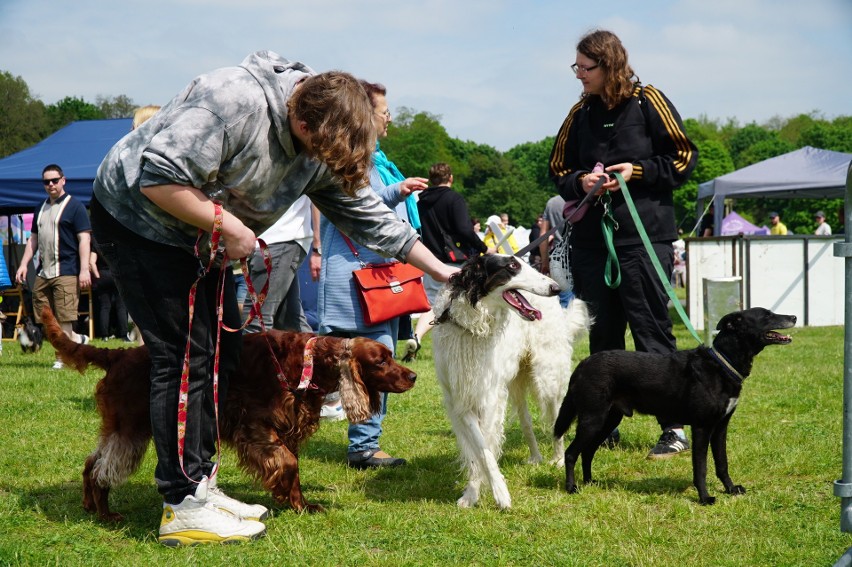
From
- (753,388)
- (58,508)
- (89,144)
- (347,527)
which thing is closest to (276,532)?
(347,527)

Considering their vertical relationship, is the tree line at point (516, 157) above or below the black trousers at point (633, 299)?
above

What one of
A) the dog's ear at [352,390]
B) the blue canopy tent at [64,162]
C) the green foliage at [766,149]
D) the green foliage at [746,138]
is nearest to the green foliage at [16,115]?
the blue canopy tent at [64,162]

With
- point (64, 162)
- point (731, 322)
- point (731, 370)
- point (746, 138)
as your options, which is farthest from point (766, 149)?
point (731, 370)

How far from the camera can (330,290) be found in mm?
4898

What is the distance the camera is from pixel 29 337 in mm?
10695

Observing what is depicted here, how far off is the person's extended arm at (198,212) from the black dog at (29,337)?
8.83 meters

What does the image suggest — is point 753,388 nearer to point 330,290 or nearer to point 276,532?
point 330,290

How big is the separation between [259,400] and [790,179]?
16.6 metres

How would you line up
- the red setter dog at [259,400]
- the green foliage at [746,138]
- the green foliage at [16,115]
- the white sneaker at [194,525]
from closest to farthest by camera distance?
the white sneaker at [194,525]
the red setter dog at [259,400]
the green foliage at [16,115]
the green foliage at [746,138]

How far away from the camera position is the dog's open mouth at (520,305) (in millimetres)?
3939

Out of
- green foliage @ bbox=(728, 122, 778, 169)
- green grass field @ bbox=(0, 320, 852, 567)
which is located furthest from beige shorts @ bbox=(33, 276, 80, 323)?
Result: green foliage @ bbox=(728, 122, 778, 169)

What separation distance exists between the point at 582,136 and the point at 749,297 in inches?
345

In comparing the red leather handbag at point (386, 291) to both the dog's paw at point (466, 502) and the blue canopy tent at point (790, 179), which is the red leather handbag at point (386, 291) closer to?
the dog's paw at point (466, 502)

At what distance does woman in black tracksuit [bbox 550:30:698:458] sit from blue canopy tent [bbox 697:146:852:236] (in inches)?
552
